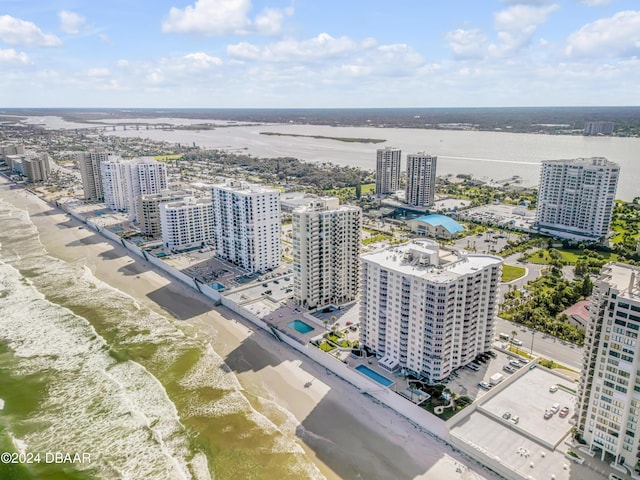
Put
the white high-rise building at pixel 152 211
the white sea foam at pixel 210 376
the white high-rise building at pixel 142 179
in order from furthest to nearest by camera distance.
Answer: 1. the white high-rise building at pixel 142 179
2. the white high-rise building at pixel 152 211
3. the white sea foam at pixel 210 376

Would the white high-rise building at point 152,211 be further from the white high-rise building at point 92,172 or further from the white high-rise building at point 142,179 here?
the white high-rise building at point 92,172

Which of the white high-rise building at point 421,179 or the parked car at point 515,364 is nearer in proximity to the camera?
the parked car at point 515,364

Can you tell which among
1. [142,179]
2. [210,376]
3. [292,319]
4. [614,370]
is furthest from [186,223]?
[614,370]

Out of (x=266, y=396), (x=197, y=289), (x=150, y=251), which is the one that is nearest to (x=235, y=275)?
(x=197, y=289)

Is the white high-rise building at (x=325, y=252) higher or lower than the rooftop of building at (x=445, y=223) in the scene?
higher

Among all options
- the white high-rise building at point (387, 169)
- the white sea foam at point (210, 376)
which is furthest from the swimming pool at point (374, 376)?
the white high-rise building at point (387, 169)

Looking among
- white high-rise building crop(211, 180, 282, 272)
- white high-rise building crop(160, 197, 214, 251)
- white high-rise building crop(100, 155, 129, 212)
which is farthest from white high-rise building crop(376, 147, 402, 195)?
white high-rise building crop(100, 155, 129, 212)

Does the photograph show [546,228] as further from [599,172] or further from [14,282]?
[14,282]
